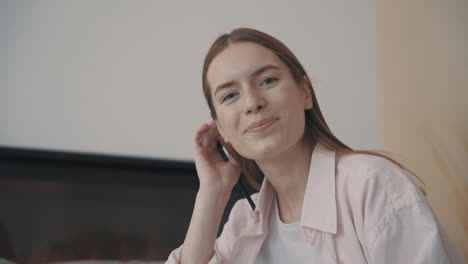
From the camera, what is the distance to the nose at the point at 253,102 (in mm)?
712

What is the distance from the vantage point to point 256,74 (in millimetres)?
→ 748

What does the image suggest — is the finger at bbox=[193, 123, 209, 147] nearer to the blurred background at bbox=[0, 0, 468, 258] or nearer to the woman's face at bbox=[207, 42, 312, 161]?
the woman's face at bbox=[207, 42, 312, 161]

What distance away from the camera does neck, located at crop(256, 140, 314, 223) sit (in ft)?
2.64

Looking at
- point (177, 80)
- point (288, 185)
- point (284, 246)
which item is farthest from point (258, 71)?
point (177, 80)

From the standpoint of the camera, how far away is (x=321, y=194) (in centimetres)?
73

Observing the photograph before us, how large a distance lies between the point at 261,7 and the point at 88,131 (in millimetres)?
740

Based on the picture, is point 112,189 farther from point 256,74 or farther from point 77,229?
point 256,74

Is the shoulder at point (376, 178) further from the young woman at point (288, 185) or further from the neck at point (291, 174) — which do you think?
the neck at point (291, 174)

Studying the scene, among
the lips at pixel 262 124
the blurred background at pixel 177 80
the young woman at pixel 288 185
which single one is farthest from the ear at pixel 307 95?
the blurred background at pixel 177 80

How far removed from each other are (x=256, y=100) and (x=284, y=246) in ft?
1.06

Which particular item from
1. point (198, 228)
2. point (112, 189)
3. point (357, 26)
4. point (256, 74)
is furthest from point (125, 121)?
point (357, 26)

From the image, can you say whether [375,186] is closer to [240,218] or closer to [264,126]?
[264,126]

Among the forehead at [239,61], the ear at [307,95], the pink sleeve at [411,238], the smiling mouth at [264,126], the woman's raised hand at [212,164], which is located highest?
the forehead at [239,61]

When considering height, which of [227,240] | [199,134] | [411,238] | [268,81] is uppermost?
[268,81]
